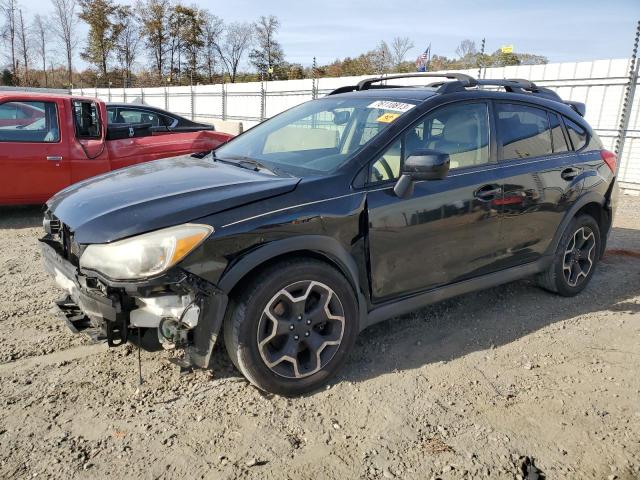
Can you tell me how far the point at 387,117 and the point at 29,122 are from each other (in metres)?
5.22

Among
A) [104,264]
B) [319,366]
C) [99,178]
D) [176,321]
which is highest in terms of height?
[99,178]

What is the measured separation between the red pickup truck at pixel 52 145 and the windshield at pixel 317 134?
2561mm

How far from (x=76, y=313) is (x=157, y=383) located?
64 cm

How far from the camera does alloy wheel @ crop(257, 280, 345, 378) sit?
2.73 m

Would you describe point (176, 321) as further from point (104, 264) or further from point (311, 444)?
point (311, 444)

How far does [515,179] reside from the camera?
372cm

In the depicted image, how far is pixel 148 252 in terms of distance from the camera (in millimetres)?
2424

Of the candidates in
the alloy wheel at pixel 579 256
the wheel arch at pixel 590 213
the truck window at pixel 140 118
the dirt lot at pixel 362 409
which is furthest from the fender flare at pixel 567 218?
the truck window at pixel 140 118

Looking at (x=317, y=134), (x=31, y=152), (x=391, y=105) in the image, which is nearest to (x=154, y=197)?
(x=317, y=134)

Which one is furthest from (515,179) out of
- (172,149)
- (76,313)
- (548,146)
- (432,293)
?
(172,149)

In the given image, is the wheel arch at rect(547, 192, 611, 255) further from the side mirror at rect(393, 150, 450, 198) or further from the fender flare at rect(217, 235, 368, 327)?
the fender flare at rect(217, 235, 368, 327)

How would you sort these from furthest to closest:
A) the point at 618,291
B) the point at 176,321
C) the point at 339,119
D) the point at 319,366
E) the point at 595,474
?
1. the point at 618,291
2. the point at 339,119
3. the point at 319,366
4. the point at 176,321
5. the point at 595,474

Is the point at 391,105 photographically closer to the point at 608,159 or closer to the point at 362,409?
the point at 362,409

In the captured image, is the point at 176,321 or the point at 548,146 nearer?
the point at 176,321
